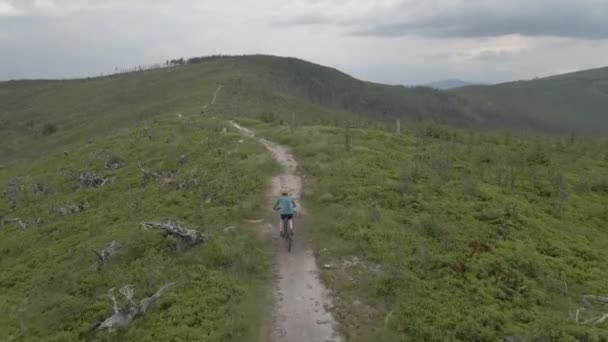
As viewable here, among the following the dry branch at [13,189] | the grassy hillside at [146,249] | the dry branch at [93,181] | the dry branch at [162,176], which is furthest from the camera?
the dry branch at [13,189]

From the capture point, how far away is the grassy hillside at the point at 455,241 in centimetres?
1314

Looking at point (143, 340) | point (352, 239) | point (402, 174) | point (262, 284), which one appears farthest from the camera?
point (402, 174)

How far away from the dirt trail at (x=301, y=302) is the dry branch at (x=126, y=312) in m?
3.70

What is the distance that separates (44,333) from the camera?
46.9 ft

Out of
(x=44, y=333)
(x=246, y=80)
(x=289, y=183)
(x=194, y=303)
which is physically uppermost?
(x=246, y=80)

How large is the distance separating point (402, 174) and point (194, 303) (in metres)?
13.1

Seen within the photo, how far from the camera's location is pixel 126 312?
44.9 ft

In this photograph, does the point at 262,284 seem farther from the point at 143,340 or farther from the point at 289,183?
the point at 289,183

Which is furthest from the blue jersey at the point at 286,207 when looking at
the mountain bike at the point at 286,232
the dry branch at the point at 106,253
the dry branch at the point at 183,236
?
the dry branch at the point at 106,253

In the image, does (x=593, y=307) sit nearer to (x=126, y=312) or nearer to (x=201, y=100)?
(x=126, y=312)

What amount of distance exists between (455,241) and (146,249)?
11.1m

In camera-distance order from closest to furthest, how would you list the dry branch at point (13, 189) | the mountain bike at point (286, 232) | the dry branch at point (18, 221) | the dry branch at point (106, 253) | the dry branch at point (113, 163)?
the mountain bike at point (286, 232) → the dry branch at point (106, 253) → the dry branch at point (18, 221) → the dry branch at point (13, 189) → the dry branch at point (113, 163)

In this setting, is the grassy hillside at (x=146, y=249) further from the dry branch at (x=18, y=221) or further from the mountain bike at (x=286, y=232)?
the mountain bike at (x=286, y=232)

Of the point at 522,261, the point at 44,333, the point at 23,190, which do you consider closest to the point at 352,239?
the point at 522,261
